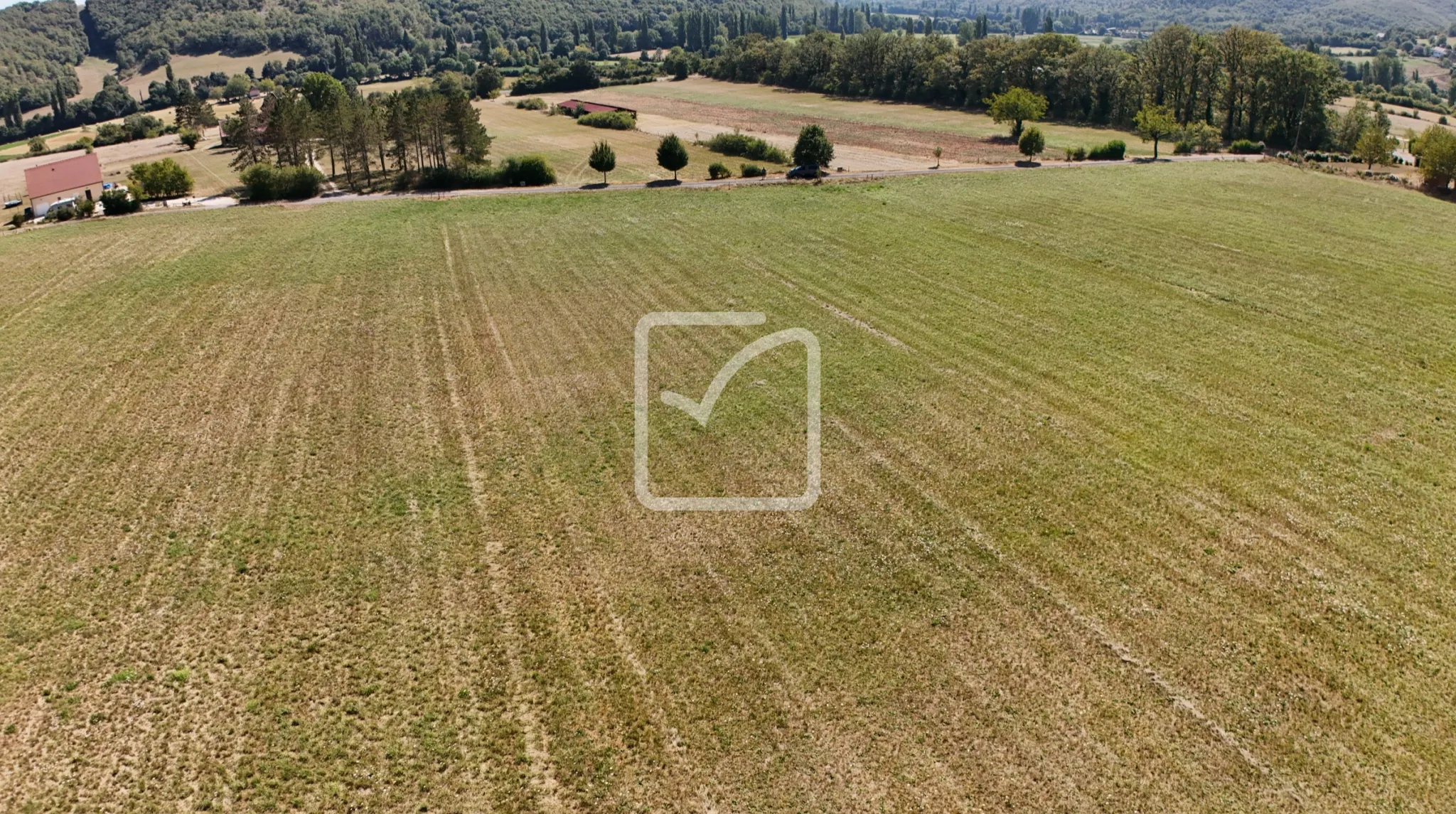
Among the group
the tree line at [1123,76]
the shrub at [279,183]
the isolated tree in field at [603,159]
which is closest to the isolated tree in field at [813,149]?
the isolated tree in field at [603,159]

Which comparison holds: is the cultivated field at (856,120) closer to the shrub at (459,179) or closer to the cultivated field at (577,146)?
the cultivated field at (577,146)

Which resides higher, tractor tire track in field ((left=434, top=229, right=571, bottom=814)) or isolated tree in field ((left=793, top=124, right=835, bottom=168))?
isolated tree in field ((left=793, top=124, right=835, bottom=168))

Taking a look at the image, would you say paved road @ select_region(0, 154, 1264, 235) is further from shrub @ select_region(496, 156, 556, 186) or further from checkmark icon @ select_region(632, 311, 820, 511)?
checkmark icon @ select_region(632, 311, 820, 511)

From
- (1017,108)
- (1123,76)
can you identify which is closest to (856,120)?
(1017,108)

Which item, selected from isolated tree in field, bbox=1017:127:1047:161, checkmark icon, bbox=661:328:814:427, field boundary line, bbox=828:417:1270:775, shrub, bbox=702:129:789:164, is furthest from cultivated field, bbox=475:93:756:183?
field boundary line, bbox=828:417:1270:775

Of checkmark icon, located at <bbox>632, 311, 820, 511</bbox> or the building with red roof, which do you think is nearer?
checkmark icon, located at <bbox>632, 311, 820, 511</bbox>

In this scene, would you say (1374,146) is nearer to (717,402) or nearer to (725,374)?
(725,374)
